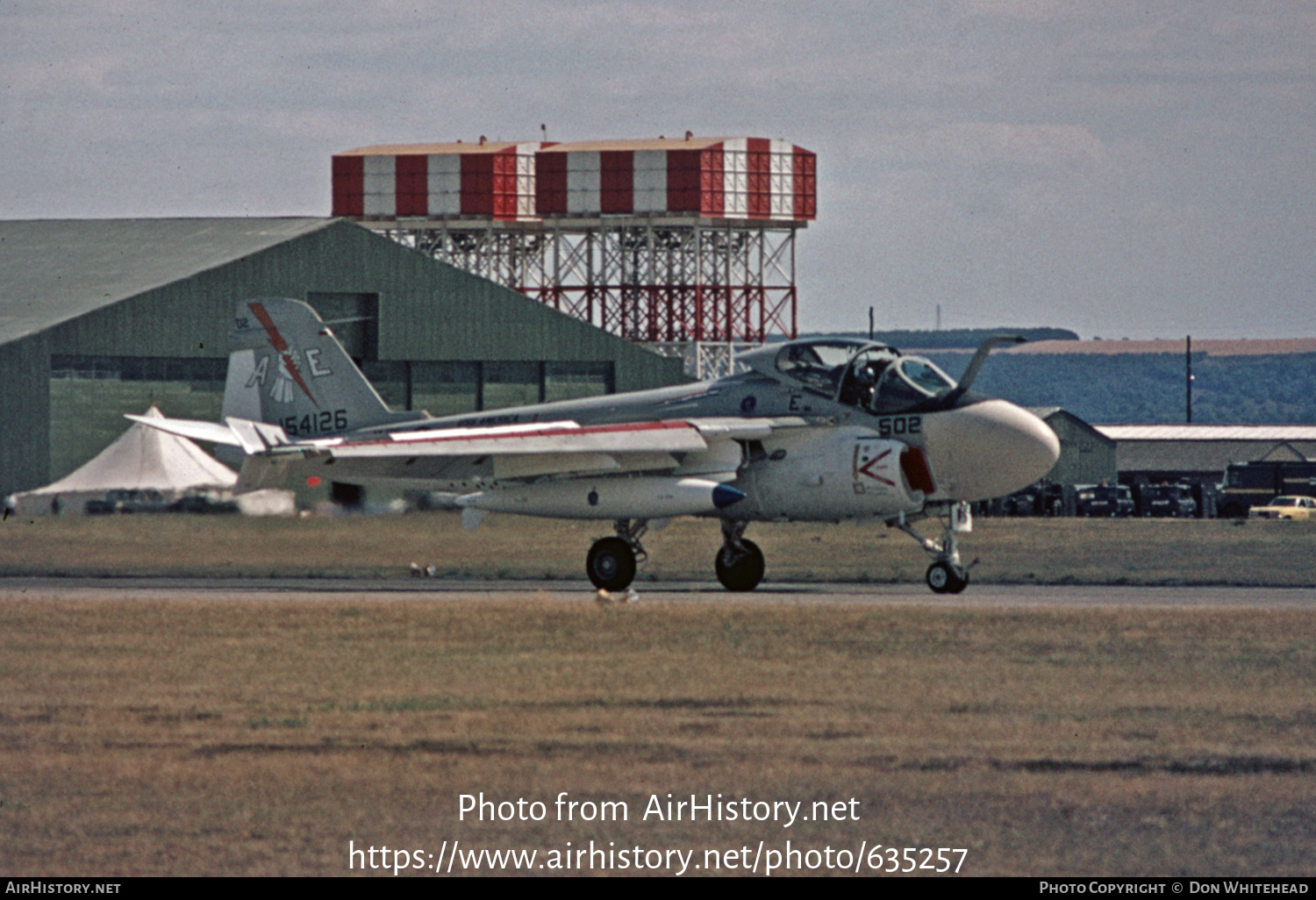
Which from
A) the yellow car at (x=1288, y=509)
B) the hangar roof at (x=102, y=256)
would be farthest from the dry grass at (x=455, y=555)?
the yellow car at (x=1288, y=509)

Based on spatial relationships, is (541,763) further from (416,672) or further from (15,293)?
(15,293)

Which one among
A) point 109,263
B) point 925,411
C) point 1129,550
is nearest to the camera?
point 925,411

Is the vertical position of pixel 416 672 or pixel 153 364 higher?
pixel 153 364

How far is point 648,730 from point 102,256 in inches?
1980

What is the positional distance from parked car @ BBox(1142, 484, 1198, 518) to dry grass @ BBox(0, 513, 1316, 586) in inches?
1366

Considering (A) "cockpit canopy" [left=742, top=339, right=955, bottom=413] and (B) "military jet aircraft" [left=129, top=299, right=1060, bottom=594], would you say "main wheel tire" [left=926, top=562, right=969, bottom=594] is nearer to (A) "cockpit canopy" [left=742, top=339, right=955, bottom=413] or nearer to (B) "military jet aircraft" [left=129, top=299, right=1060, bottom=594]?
(B) "military jet aircraft" [left=129, top=299, right=1060, bottom=594]

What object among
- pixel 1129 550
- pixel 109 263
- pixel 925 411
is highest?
pixel 109 263

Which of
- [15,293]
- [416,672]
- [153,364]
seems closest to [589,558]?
[416,672]

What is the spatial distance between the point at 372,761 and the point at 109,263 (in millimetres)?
49305

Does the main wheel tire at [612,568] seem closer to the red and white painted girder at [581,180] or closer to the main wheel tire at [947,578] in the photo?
the main wheel tire at [947,578]

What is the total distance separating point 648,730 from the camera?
1428 centimetres

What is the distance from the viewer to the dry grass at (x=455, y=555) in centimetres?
3036

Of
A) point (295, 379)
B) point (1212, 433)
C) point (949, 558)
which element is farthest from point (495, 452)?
point (1212, 433)
